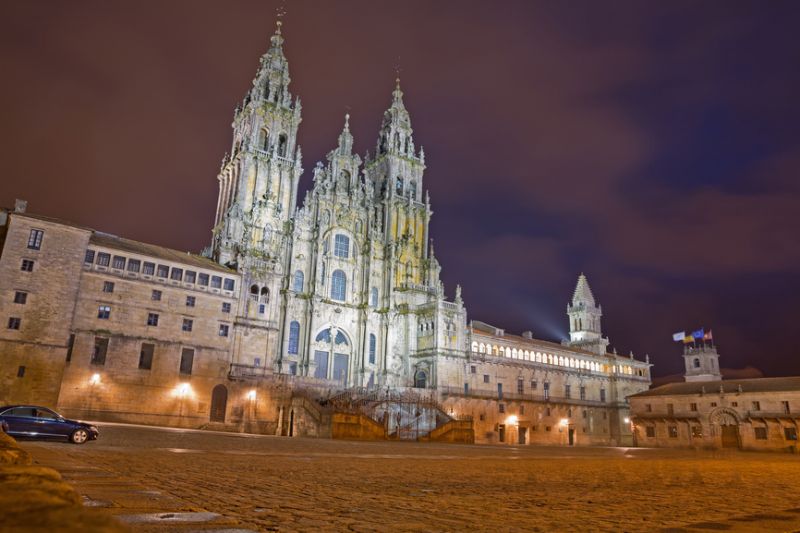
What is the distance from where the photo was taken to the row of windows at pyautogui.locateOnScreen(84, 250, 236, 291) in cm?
4588

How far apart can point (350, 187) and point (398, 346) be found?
21.0 meters

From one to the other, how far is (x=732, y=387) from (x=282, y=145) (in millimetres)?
62423

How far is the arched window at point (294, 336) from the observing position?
197ft

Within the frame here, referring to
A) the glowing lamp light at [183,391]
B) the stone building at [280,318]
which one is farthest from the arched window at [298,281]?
the glowing lamp light at [183,391]

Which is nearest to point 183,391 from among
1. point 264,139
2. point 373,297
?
point 373,297

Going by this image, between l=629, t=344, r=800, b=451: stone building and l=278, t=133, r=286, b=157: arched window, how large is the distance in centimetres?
5717

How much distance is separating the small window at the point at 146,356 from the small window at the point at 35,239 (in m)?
10.8

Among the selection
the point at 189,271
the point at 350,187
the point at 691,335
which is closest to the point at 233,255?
the point at 189,271

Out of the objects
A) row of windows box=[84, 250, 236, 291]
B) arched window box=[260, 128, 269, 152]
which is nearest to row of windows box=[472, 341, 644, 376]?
row of windows box=[84, 250, 236, 291]

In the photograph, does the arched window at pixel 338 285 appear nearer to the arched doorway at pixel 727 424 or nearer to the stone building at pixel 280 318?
the stone building at pixel 280 318

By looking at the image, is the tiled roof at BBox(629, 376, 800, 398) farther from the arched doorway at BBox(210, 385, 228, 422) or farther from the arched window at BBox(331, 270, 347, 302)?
the arched doorway at BBox(210, 385, 228, 422)

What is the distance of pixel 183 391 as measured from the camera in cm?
4719

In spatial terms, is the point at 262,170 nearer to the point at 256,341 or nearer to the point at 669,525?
the point at 256,341

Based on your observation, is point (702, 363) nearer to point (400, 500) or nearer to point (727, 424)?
point (727, 424)
